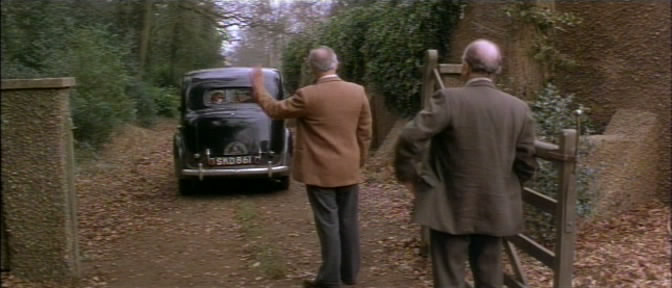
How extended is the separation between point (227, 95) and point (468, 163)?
7811 mm

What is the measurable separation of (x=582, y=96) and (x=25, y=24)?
7805 mm

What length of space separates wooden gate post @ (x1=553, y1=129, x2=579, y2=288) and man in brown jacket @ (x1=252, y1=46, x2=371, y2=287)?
1.61 metres

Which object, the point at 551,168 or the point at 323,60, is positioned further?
the point at 551,168

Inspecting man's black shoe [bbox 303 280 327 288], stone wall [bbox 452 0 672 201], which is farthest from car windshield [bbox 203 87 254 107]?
man's black shoe [bbox 303 280 327 288]

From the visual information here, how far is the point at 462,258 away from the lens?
4352 millimetres

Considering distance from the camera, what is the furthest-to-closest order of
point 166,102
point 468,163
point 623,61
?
point 166,102, point 623,61, point 468,163

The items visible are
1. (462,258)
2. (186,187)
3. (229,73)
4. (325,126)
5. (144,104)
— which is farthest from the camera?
(144,104)

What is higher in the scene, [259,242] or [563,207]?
[563,207]

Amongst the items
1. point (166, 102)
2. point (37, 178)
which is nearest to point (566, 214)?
point (37, 178)

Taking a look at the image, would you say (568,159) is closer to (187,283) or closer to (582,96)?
(187,283)

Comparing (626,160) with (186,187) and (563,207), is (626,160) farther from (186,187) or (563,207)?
(186,187)

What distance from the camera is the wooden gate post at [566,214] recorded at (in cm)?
441

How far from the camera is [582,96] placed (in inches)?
362

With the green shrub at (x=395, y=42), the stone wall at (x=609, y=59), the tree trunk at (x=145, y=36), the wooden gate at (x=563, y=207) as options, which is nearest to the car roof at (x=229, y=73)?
the green shrub at (x=395, y=42)
